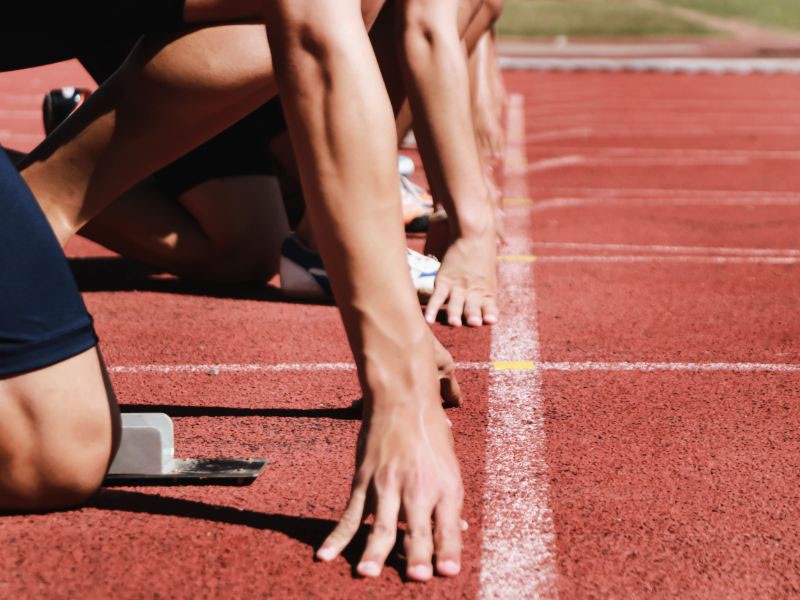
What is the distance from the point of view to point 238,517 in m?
2.08

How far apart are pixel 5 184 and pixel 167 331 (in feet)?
4.91

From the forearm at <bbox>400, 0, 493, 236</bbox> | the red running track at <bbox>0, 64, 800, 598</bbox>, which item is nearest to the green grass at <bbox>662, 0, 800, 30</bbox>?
the red running track at <bbox>0, 64, 800, 598</bbox>

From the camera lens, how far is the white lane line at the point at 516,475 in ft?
6.18

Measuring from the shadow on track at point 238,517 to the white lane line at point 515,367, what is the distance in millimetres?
862

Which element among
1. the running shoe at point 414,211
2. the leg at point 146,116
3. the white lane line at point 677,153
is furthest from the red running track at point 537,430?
the white lane line at point 677,153

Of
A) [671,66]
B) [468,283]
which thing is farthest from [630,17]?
[468,283]

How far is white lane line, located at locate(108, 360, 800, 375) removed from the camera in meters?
3.03

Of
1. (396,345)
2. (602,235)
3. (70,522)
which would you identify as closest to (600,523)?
(396,345)

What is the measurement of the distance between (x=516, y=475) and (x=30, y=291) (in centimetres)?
94

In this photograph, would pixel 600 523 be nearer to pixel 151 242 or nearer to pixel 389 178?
pixel 389 178

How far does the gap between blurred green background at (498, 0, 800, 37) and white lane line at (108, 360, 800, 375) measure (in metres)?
24.4

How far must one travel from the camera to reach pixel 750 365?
307 cm

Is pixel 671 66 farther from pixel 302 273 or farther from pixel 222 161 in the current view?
pixel 302 273

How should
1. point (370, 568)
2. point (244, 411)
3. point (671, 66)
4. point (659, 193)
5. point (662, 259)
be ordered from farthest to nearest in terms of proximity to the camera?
point (671, 66), point (659, 193), point (662, 259), point (244, 411), point (370, 568)
